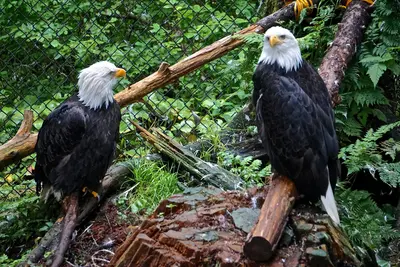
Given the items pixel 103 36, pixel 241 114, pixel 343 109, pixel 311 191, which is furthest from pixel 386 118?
pixel 103 36

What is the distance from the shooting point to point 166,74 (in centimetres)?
526

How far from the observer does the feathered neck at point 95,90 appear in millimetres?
4727

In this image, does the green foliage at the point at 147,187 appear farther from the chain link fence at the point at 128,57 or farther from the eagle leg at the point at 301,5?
the eagle leg at the point at 301,5

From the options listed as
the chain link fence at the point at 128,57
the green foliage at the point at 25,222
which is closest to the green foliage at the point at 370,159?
the chain link fence at the point at 128,57

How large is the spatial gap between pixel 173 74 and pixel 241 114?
0.73 meters

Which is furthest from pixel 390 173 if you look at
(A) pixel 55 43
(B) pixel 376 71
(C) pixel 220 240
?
(A) pixel 55 43

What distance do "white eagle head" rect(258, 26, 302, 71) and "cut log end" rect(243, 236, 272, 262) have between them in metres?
1.25

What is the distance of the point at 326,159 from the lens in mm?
3967

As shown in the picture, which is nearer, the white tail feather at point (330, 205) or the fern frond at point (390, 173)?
the white tail feather at point (330, 205)

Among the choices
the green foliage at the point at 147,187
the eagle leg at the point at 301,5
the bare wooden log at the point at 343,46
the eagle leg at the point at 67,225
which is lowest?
the green foliage at the point at 147,187

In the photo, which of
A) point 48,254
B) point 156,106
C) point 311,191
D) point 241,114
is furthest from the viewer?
point 156,106

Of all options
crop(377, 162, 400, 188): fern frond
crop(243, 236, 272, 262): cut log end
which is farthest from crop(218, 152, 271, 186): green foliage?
crop(243, 236, 272, 262): cut log end

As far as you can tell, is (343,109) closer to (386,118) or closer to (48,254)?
(386,118)

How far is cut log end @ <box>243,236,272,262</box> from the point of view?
3.34 metres
